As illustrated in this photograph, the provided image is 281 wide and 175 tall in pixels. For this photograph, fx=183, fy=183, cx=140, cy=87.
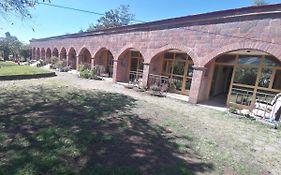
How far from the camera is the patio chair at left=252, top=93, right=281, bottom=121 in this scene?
734 centimetres

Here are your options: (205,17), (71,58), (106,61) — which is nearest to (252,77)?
(205,17)

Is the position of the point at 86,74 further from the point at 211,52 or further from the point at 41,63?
the point at 41,63

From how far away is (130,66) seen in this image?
1580 cm

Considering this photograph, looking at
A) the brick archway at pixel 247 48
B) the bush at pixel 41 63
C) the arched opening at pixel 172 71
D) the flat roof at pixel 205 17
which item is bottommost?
the bush at pixel 41 63

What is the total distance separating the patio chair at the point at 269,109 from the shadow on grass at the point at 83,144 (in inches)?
200

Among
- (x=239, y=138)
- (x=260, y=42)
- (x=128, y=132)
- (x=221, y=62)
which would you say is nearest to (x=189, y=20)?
(x=221, y=62)

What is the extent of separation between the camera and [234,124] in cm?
704

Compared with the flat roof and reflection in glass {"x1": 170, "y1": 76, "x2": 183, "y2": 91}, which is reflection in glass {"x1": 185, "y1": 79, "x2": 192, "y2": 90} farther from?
the flat roof

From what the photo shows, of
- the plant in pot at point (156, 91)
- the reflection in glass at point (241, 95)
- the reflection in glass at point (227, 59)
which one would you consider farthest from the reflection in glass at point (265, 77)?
the plant in pot at point (156, 91)

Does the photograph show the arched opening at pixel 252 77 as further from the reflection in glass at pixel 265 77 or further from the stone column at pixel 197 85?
the stone column at pixel 197 85

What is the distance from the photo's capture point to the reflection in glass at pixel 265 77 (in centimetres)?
888

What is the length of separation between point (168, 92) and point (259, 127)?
626cm

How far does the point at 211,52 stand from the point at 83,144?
7.76m

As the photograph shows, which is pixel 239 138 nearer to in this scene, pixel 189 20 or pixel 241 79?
pixel 241 79
